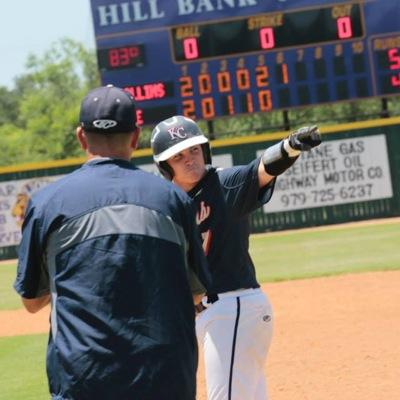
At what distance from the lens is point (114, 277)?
9.86 feet

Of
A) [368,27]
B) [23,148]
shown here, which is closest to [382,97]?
[368,27]

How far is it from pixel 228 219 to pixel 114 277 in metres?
1.77

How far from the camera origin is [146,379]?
9.79 ft

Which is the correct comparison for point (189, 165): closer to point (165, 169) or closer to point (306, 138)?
point (165, 169)

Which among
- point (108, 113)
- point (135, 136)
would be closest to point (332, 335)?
point (135, 136)

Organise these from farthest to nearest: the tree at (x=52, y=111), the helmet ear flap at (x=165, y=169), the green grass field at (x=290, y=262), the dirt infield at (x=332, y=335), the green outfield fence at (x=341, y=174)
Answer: the tree at (x=52, y=111)
the green outfield fence at (x=341, y=174)
the green grass field at (x=290, y=262)
the dirt infield at (x=332, y=335)
the helmet ear flap at (x=165, y=169)

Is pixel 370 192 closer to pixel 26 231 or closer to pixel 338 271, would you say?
pixel 338 271

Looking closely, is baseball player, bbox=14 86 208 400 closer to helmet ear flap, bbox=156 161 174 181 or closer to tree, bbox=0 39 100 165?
helmet ear flap, bbox=156 161 174 181

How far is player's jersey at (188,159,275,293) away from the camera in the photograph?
184 inches

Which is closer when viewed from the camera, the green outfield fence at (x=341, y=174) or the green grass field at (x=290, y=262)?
the green grass field at (x=290, y=262)

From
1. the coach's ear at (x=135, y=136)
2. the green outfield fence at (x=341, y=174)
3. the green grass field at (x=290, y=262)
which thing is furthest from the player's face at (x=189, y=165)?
the green outfield fence at (x=341, y=174)

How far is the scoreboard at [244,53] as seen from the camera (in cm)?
2036

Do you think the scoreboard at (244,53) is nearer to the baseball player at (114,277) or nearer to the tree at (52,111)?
the baseball player at (114,277)

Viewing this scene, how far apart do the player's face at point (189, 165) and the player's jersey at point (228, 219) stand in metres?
0.05
